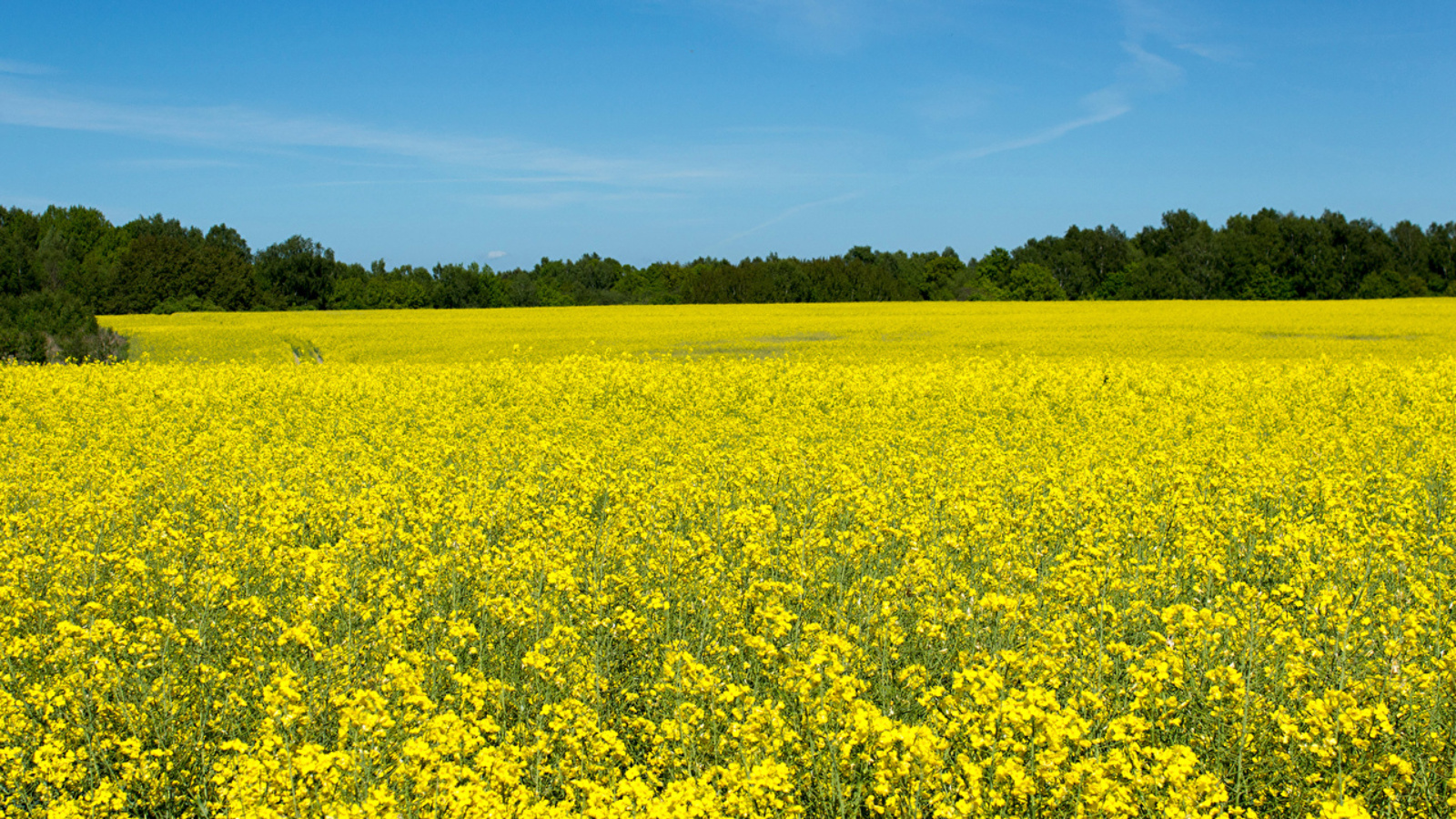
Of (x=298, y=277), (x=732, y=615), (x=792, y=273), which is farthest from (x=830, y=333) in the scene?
(x=298, y=277)

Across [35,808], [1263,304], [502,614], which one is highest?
[1263,304]

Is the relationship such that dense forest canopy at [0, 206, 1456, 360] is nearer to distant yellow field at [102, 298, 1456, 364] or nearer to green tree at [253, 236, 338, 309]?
green tree at [253, 236, 338, 309]

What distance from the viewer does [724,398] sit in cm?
1658

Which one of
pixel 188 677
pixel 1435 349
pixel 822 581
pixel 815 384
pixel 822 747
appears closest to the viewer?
pixel 822 747

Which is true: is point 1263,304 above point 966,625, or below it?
above

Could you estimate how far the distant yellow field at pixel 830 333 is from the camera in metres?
28.6

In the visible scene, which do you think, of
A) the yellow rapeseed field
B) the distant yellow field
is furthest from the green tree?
the yellow rapeseed field

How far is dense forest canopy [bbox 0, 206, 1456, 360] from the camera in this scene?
A: 69.5m

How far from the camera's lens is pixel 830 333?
3556 centimetres

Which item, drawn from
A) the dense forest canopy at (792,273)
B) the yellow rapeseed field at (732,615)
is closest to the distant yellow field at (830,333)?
the yellow rapeseed field at (732,615)

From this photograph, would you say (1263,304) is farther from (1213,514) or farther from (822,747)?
(822,747)

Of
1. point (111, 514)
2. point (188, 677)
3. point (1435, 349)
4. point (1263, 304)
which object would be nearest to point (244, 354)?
point (111, 514)

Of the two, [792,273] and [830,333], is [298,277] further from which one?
[830,333]

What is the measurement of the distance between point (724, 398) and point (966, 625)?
11280mm
